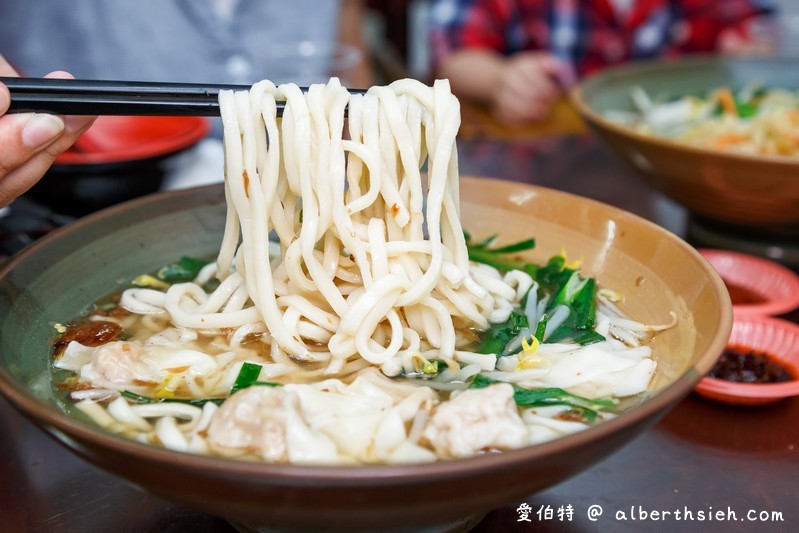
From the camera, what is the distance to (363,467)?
1.02 metres

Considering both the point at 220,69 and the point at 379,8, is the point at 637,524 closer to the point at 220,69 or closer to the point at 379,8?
the point at 220,69

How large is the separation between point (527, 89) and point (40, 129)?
369 cm

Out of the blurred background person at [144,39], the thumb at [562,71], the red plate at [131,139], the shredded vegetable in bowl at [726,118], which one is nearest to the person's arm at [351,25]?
the blurred background person at [144,39]

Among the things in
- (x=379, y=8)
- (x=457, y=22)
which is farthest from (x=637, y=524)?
(x=379, y=8)

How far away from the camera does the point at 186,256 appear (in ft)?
6.84

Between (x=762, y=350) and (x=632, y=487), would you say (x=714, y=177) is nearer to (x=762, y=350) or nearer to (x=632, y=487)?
(x=762, y=350)

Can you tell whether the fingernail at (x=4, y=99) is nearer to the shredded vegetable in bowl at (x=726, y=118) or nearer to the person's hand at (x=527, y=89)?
the shredded vegetable in bowl at (x=726, y=118)

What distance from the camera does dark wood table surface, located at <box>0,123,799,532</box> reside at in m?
1.54

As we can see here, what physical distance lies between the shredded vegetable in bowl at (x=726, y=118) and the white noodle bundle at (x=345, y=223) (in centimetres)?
174

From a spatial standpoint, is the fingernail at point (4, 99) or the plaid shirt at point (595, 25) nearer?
the fingernail at point (4, 99)

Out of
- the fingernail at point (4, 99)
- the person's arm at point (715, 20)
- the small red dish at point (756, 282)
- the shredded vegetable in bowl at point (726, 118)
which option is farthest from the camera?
the person's arm at point (715, 20)

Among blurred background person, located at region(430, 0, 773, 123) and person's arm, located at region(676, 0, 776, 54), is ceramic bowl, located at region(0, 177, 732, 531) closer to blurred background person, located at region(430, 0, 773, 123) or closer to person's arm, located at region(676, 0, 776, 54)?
blurred background person, located at region(430, 0, 773, 123)

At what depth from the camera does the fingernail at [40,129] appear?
146 cm

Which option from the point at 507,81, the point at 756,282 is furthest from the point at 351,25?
the point at 756,282
